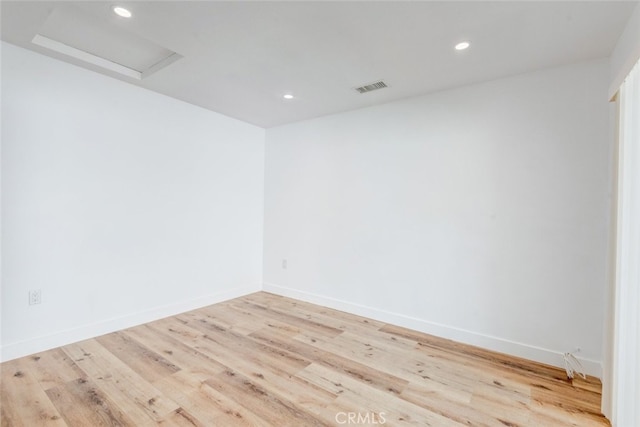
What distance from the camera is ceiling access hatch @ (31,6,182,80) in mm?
2016

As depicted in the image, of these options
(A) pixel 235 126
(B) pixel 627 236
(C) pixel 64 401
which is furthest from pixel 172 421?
(A) pixel 235 126

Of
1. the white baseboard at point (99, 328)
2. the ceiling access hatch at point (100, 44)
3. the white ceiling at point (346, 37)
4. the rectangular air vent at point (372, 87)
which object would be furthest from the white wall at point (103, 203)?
the rectangular air vent at point (372, 87)

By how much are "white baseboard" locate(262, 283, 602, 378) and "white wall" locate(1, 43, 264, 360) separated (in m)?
1.44

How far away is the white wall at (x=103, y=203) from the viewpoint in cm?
224

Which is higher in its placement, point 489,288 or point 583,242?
point 583,242

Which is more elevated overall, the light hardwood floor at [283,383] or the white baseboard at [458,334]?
the white baseboard at [458,334]

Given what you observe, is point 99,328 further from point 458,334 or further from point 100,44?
point 458,334

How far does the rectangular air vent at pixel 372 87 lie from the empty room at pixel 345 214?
0.25 ft

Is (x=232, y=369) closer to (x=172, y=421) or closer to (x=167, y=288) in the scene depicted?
(x=172, y=421)

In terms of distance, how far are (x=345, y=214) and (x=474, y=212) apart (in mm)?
1400

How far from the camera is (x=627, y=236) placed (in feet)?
5.34

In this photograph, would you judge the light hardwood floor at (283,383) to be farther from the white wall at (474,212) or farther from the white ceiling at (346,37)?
the white ceiling at (346,37)

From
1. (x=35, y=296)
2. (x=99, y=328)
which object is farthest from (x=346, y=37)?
(x=99, y=328)

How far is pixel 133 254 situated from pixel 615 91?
409cm
